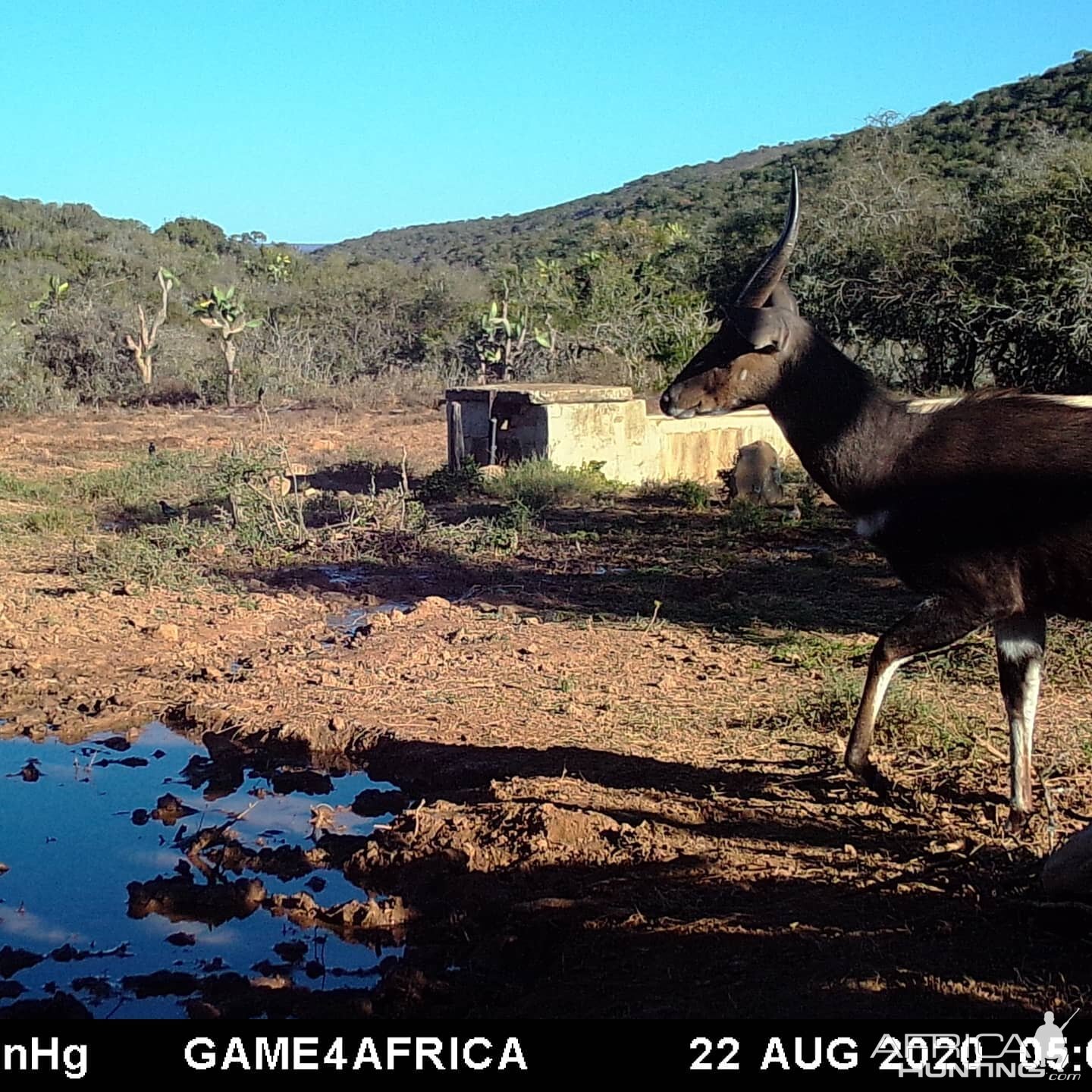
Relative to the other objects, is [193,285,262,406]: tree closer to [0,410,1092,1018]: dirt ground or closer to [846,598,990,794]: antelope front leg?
[0,410,1092,1018]: dirt ground

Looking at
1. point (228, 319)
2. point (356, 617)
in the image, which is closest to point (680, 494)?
point (356, 617)

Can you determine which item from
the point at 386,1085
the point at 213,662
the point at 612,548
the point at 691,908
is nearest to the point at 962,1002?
the point at 691,908

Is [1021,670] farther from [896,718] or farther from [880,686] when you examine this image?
[896,718]

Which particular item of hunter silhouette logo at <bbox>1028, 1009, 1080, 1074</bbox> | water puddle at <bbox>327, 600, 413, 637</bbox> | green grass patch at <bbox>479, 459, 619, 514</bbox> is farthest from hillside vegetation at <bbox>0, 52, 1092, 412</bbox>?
green grass patch at <bbox>479, 459, 619, 514</bbox>

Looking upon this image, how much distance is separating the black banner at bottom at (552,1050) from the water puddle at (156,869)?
43 cm

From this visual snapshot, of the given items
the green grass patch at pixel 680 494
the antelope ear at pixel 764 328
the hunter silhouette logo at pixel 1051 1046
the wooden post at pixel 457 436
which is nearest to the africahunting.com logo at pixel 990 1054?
the hunter silhouette logo at pixel 1051 1046

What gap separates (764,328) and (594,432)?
9.69 metres

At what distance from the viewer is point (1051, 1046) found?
3.08 meters

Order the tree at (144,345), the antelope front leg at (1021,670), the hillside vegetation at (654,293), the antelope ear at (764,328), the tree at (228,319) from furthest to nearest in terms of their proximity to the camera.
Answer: the tree at (144,345) < the tree at (228,319) < the hillside vegetation at (654,293) < the antelope ear at (764,328) < the antelope front leg at (1021,670)

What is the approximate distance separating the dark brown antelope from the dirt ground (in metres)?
0.62

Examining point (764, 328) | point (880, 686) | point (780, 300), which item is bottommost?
point (880, 686)

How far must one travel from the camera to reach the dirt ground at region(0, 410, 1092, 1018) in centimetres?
395

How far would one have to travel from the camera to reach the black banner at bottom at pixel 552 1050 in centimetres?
311

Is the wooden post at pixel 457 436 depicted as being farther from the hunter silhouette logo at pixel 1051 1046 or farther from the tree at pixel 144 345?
the tree at pixel 144 345
